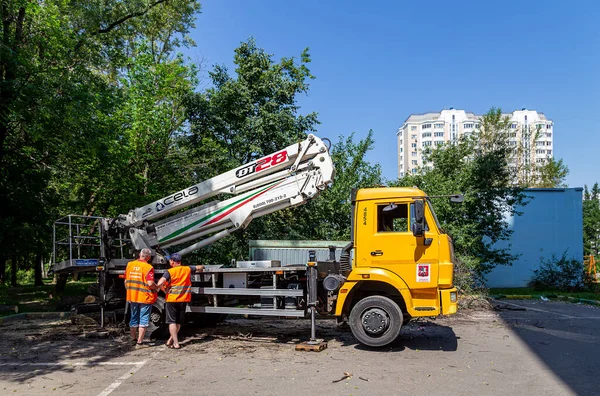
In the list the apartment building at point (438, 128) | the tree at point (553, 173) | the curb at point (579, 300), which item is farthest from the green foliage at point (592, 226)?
the apartment building at point (438, 128)

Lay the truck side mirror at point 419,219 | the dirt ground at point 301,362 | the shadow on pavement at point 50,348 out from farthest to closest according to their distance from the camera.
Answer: the truck side mirror at point 419,219 → the shadow on pavement at point 50,348 → the dirt ground at point 301,362

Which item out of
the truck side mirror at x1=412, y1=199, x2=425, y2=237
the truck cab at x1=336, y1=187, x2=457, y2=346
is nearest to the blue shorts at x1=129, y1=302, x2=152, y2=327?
the truck cab at x1=336, y1=187, x2=457, y2=346

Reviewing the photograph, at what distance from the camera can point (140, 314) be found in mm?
8633

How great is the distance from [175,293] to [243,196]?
2.44 m

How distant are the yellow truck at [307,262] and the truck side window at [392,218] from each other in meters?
0.02

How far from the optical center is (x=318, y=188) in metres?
8.77

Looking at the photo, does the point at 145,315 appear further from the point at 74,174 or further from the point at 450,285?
the point at 74,174

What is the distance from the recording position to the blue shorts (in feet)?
28.3

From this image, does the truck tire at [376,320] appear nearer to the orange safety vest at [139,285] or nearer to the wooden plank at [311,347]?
the wooden plank at [311,347]

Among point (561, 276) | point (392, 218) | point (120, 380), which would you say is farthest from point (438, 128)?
point (120, 380)

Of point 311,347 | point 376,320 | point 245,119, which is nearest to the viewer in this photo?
point 376,320

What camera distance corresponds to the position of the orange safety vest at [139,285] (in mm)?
8633

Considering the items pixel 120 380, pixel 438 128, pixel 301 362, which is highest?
pixel 438 128

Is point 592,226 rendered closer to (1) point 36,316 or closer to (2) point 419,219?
(2) point 419,219
